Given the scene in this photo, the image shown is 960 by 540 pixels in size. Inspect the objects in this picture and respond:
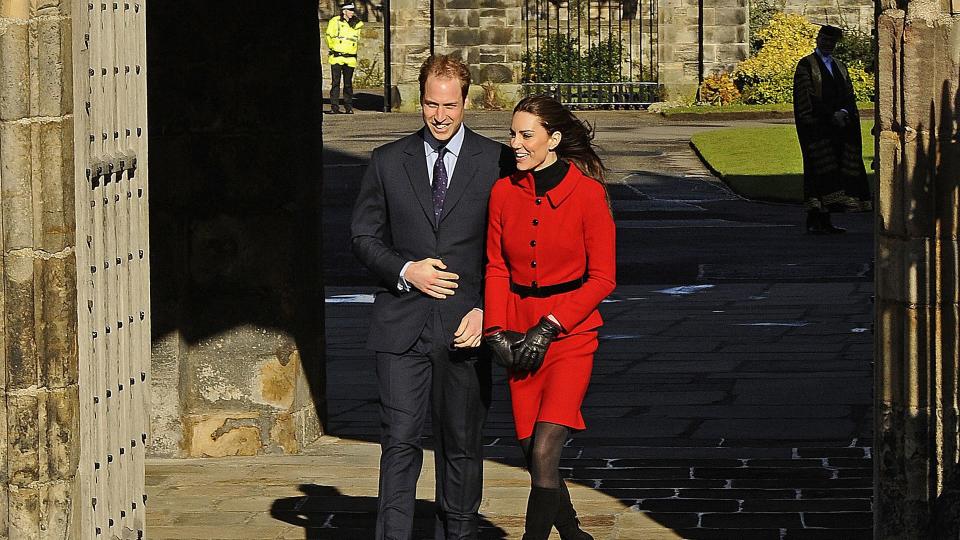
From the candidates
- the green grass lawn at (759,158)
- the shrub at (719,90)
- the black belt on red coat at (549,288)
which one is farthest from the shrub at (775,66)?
the black belt on red coat at (549,288)

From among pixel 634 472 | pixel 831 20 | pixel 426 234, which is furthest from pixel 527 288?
pixel 831 20

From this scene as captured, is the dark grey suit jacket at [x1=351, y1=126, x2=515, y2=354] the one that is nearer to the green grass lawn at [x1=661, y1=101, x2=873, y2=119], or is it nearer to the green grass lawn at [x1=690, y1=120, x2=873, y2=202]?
the green grass lawn at [x1=690, y1=120, x2=873, y2=202]

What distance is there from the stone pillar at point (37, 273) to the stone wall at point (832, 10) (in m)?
30.9

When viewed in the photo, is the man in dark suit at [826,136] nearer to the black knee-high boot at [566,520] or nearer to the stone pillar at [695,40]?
the black knee-high boot at [566,520]

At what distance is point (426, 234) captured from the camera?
22.4ft

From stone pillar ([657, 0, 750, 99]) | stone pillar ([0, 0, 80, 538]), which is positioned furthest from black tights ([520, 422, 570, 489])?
stone pillar ([657, 0, 750, 99])

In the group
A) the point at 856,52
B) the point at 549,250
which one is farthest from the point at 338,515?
the point at 856,52

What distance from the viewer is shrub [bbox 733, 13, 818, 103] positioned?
31141mm

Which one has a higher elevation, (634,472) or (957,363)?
(957,363)

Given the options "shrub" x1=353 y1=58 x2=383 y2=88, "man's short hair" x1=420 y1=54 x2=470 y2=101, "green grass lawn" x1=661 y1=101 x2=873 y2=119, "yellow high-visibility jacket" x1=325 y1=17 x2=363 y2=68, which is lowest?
"green grass lawn" x1=661 y1=101 x2=873 y2=119

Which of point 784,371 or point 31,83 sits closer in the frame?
point 31,83

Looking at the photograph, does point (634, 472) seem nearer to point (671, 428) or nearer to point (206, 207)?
point (671, 428)

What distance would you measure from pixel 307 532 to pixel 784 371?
438cm

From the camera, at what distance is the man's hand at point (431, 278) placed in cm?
669
